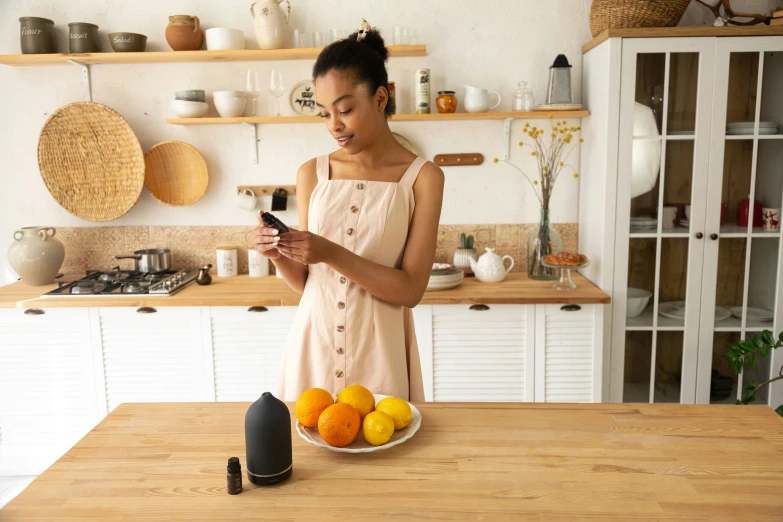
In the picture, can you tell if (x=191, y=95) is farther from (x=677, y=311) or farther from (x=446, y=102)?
(x=677, y=311)

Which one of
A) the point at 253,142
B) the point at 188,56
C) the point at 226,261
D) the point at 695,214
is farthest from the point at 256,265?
the point at 695,214

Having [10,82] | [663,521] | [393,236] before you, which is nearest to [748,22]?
[393,236]

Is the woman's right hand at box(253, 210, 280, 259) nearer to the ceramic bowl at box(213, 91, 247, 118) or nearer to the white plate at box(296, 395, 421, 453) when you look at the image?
the white plate at box(296, 395, 421, 453)

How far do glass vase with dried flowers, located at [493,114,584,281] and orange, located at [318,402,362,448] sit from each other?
2.04m

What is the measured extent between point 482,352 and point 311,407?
1.71 metres

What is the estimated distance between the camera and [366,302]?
1697mm

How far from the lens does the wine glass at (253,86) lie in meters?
3.13

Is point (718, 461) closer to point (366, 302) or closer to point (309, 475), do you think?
point (309, 475)

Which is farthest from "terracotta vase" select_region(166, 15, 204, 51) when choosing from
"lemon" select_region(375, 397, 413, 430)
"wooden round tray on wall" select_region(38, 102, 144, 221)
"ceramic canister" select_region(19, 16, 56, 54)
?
"lemon" select_region(375, 397, 413, 430)

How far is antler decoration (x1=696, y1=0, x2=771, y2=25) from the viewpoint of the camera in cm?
296

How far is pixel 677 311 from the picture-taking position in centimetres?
294

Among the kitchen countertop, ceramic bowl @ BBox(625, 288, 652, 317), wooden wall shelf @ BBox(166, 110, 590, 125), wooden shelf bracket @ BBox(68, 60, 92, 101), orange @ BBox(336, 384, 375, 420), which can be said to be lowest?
ceramic bowl @ BBox(625, 288, 652, 317)

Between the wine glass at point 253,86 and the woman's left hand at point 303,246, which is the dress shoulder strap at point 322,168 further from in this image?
the wine glass at point 253,86

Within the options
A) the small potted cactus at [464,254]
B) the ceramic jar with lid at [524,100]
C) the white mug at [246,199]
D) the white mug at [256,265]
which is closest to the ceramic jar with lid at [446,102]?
the ceramic jar with lid at [524,100]
